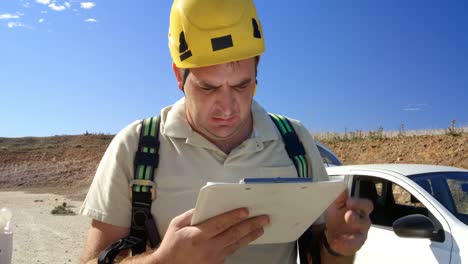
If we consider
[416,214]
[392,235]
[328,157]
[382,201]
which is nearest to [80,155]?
[328,157]

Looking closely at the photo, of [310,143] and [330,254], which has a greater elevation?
[310,143]

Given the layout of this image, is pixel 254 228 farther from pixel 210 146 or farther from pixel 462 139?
pixel 462 139

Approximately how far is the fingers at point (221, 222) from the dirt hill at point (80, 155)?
1373 cm

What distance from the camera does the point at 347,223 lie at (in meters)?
1.87

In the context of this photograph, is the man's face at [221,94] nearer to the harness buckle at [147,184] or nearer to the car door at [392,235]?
the harness buckle at [147,184]

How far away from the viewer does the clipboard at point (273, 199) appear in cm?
144

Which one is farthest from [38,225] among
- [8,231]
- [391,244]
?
[8,231]

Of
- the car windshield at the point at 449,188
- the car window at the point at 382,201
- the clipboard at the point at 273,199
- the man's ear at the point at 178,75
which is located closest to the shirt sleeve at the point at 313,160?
the clipboard at the point at 273,199

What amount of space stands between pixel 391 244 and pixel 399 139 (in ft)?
45.2

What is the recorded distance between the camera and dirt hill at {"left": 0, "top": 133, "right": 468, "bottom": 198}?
1557cm

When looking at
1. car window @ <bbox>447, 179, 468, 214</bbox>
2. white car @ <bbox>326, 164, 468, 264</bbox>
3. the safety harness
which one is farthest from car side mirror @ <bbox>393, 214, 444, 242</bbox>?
the safety harness

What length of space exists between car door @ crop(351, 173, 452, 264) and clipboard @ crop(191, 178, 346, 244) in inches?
117

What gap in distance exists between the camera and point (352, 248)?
1.91m

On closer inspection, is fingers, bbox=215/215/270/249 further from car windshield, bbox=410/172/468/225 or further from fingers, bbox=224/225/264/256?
car windshield, bbox=410/172/468/225
